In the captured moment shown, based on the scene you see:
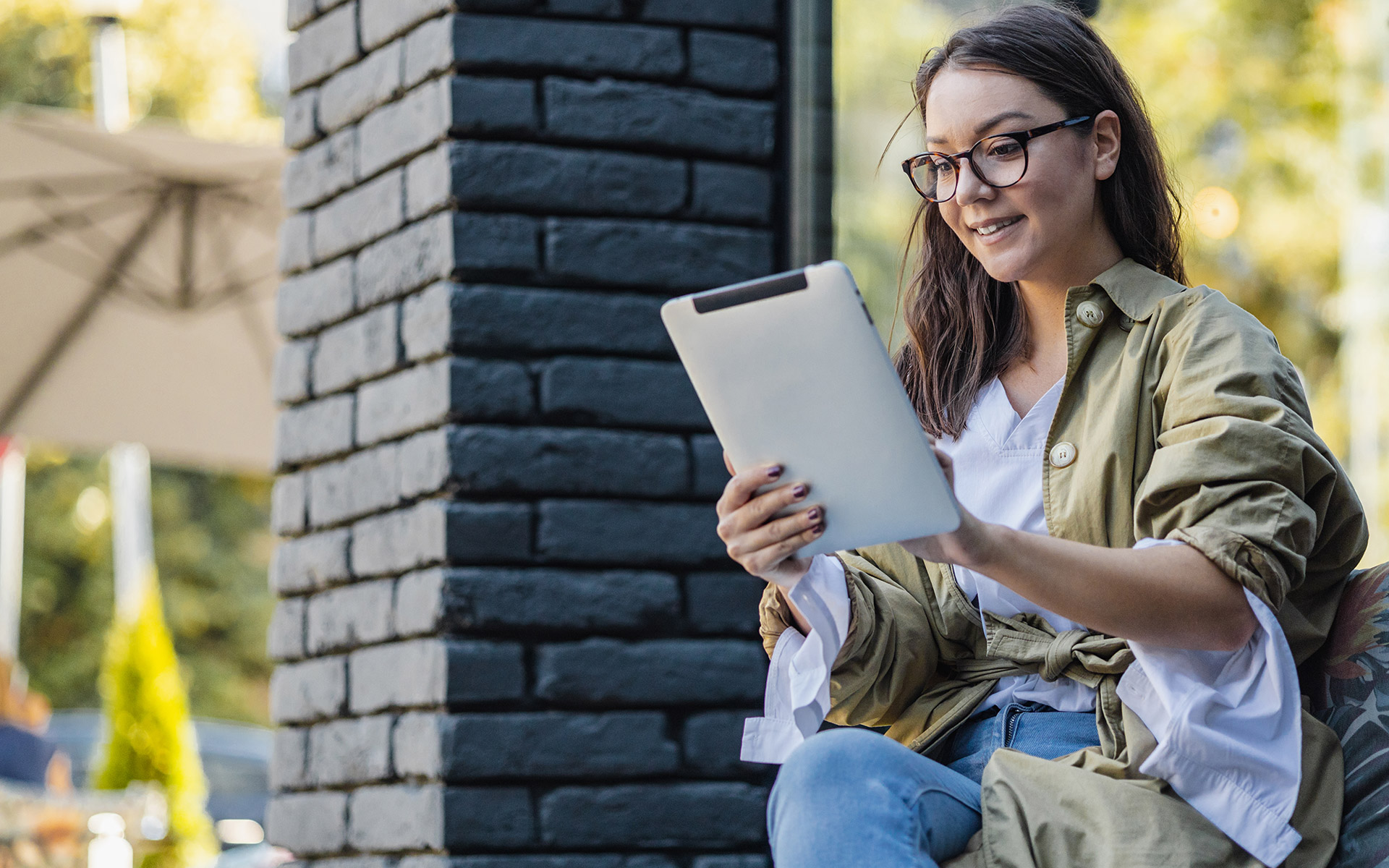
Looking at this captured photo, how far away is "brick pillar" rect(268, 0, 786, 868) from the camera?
2.61 m

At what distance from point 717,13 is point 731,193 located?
1.11 ft

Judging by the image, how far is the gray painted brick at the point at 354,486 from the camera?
2.78m

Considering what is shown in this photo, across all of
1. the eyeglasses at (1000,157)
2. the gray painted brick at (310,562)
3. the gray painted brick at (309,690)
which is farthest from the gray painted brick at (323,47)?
the eyeglasses at (1000,157)

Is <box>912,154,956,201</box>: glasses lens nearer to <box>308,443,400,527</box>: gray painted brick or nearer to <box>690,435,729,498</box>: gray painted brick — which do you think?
<box>690,435,729,498</box>: gray painted brick

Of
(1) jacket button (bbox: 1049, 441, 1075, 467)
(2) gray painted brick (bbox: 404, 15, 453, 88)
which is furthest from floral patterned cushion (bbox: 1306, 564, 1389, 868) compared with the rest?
(2) gray painted brick (bbox: 404, 15, 453, 88)

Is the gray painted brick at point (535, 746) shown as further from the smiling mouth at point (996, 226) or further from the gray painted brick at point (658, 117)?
the smiling mouth at point (996, 226)

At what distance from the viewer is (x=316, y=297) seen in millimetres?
3061

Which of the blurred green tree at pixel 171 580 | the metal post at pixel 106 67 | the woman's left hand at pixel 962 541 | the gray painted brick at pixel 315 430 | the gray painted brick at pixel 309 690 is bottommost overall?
the blurred green tree at pixel 171 580

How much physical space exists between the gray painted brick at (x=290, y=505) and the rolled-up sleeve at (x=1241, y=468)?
1939 millimetres

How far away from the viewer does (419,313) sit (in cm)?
271

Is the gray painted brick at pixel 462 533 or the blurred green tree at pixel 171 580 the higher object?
the gray painted brick at pixel 462 533

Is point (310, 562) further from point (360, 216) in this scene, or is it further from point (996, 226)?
point (996, 226)

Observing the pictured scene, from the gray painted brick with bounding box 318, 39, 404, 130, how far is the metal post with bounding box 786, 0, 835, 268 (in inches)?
29.2

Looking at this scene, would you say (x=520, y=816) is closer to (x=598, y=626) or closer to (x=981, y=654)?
(x=598, y=626)
